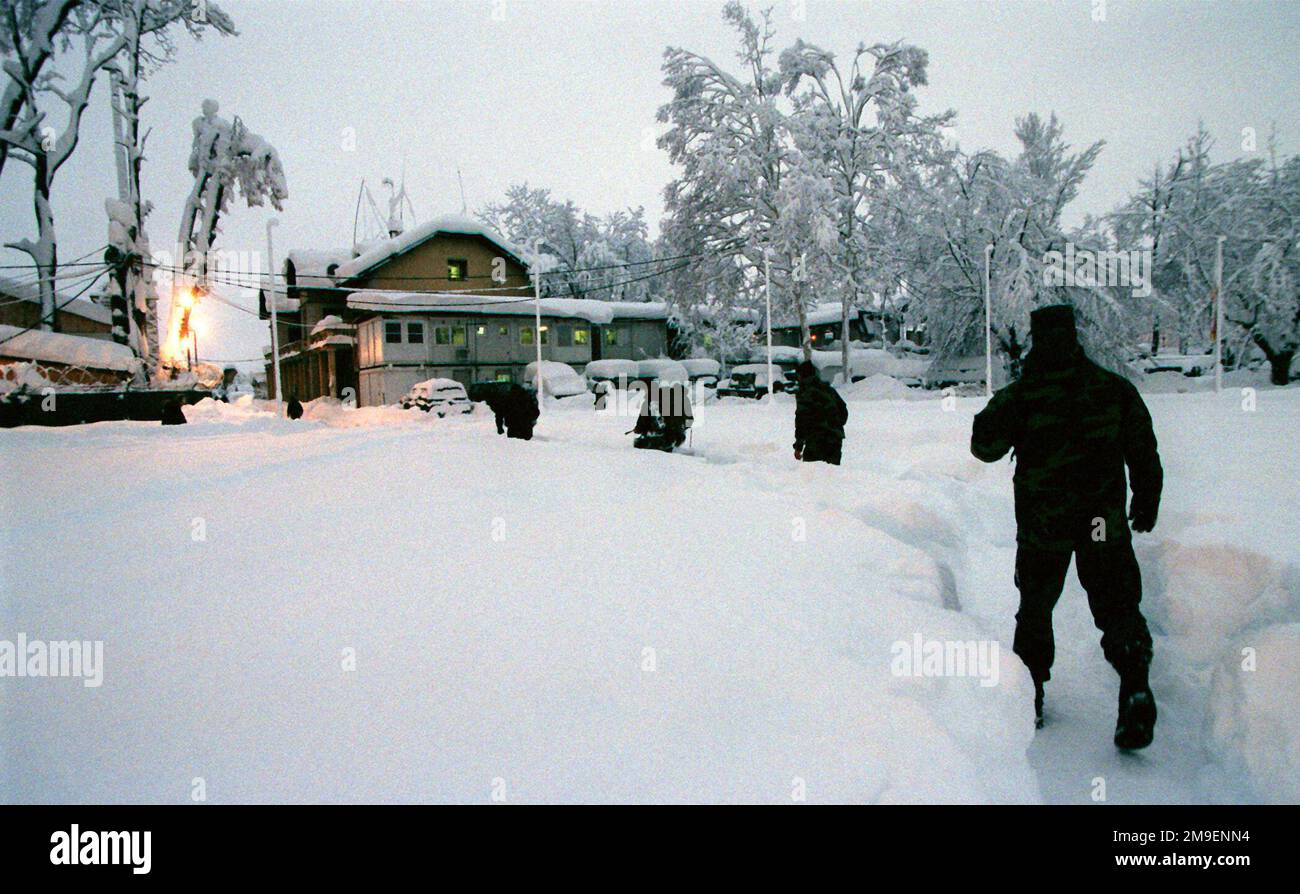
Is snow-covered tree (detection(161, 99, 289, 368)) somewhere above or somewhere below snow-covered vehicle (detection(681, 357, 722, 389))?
above

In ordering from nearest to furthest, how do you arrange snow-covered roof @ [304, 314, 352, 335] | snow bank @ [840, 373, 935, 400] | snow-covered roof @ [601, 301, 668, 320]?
snow bank @ [840, 373, 935, 400], snow-covered roof @ [304, 314, 352, 335], snow-covered roof @ [601, 301, 668, 320]

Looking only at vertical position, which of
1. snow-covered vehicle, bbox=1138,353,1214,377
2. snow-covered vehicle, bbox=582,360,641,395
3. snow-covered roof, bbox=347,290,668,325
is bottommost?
snow-covered vehicle, bbox=1138,353,1214,377

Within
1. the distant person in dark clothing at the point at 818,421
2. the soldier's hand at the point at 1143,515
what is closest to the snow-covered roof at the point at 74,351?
the distant person in dark clothing at the point at 818,421

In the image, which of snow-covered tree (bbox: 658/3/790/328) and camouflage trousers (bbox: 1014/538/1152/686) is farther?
snow-covered tree (bbox: 658/3/790/328)

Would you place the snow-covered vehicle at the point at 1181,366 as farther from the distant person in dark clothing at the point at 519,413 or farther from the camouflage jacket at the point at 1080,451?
the camouflage jacket at the point at 1080,451

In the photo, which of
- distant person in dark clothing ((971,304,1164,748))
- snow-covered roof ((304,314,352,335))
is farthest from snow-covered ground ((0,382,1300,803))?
snow-covered roof ((304,314,352,335))

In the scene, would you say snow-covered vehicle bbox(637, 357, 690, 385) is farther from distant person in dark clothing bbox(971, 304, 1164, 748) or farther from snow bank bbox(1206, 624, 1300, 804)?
snow bank bbox(1206, 624, 1300, 804)

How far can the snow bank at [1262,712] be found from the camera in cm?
325

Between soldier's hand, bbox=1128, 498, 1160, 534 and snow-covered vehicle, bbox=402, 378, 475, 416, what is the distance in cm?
2595

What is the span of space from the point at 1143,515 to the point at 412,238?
39.2m

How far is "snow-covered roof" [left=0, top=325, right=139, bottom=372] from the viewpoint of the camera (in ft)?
83.6

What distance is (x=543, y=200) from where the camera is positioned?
61344 mm
